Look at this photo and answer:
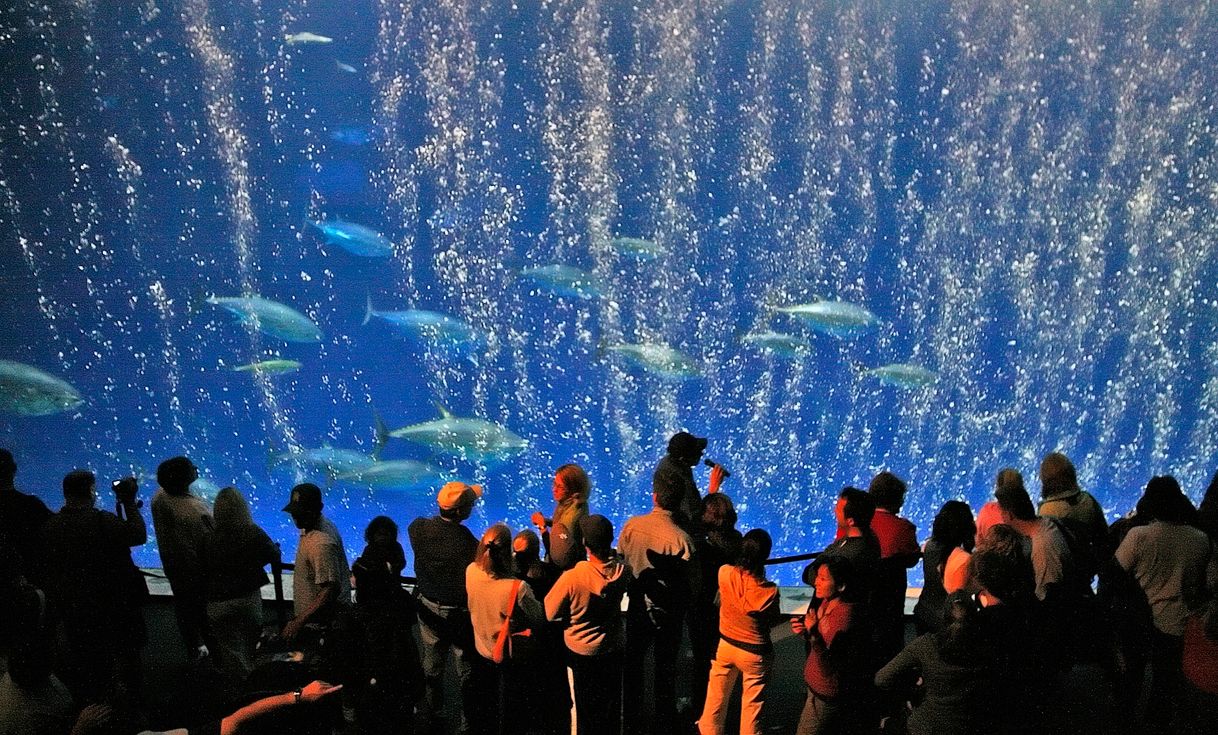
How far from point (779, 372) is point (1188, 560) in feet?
55.8

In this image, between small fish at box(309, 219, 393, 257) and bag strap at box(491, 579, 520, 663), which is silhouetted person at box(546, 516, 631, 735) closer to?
bag strap at box(491, 579, 520, 663)

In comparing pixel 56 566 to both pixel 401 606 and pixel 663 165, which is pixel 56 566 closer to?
pixel 401 606

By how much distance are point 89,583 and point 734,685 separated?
113 inches

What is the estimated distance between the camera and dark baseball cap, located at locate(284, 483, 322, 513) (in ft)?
12.7

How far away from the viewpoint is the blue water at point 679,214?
15.6 m

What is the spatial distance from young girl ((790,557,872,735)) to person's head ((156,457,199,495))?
291 centimetres

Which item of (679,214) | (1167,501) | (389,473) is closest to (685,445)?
(1167,501)

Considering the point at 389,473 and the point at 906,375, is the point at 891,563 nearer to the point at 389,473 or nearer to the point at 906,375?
the point at 906,375

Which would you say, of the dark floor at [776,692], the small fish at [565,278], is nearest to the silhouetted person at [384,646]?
the dark floor at [776,692]

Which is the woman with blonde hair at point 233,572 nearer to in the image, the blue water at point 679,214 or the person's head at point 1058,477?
the person's head at point 1058,477

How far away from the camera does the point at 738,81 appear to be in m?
16.3

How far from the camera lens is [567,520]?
13.5 feet

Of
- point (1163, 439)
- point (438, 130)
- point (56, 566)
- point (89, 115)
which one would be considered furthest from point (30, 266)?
point (1163, 439)

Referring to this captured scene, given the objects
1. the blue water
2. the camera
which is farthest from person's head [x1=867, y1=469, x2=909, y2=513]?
the blue water
